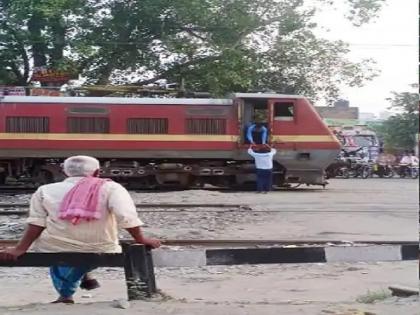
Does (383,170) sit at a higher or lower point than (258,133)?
lower

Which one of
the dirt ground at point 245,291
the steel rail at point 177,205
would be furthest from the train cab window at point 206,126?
the dirt ground at point 245,291

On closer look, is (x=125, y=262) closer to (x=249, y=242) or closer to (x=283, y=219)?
(x=249, y=242)

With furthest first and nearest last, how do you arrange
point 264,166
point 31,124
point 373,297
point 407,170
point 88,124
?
point 407,170 < point 88,124 < point 31,124 < point 264,166 < point 373,297

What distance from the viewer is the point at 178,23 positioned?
26.9 m

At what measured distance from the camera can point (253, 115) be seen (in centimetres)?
2002

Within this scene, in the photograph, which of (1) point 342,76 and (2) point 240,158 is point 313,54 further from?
(2) point 240,158

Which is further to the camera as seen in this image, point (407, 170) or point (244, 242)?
point (407, 170)

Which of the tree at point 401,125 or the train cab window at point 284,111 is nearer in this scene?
the train cab window at point 284,111

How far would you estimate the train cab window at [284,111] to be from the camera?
1997 centimetres

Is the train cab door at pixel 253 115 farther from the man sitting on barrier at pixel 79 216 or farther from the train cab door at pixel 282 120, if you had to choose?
the man sitting on barrier at pixel 79 216

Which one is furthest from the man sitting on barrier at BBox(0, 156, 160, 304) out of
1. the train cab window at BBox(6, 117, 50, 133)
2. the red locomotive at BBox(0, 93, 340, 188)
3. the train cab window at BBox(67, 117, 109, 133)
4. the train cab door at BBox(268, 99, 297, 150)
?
the train cab door at BBox(268, 99, 297, 150)

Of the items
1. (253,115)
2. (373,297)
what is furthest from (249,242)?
(253,115)

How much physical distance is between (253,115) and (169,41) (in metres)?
8.25

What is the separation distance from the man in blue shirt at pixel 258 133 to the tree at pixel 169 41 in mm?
7101
